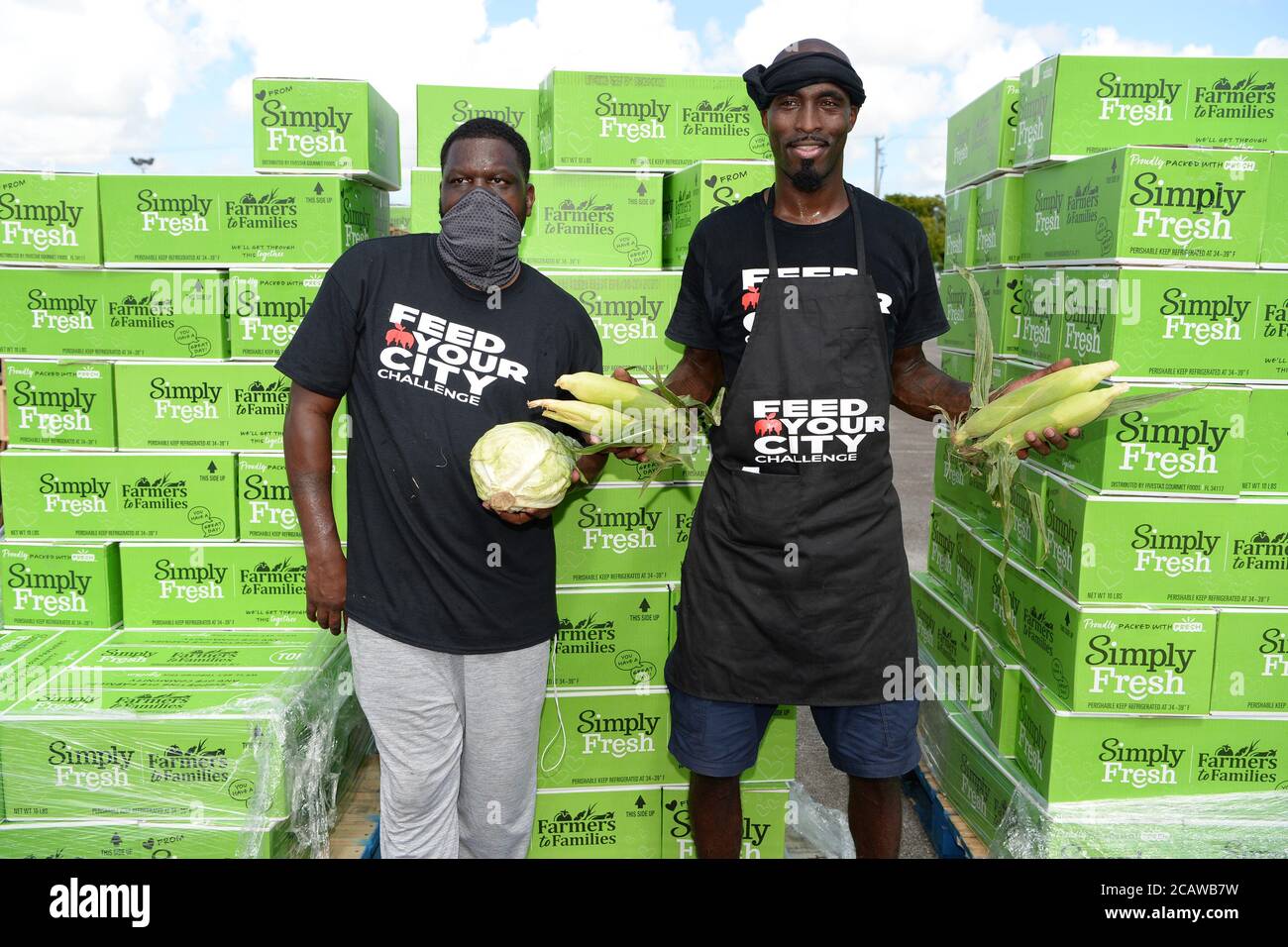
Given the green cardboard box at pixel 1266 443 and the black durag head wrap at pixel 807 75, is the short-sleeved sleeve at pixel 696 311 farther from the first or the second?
the green cardboard box at pixel 1266 443

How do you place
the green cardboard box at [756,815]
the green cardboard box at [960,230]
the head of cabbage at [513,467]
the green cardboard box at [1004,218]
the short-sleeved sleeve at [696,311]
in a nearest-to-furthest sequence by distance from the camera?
the head of cabbage at [513,467]
the short-sleeved sleeve at [696,311]
the green cardboard box at [756,815]
the green cardboard box at [1004,218]
the green cardboard box at [960,230]

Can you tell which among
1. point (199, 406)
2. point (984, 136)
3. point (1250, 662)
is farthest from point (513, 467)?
point (984, 136)

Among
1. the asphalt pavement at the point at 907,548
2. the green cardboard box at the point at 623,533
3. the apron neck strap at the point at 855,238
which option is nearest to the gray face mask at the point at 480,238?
the apron neck strap at the point at 855,238

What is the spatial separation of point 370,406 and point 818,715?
1.68 m

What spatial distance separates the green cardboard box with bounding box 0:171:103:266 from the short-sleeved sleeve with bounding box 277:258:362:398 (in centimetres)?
166

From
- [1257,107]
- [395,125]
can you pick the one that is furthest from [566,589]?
[1257,107]

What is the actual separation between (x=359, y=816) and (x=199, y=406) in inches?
70.5

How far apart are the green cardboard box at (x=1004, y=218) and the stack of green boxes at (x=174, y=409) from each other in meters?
2.65

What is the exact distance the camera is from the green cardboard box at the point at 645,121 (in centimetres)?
394

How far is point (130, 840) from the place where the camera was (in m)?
3.47

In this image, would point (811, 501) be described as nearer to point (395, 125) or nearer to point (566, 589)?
point (566, 589)

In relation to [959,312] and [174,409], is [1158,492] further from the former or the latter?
[174,409]

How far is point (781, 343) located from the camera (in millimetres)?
2875
